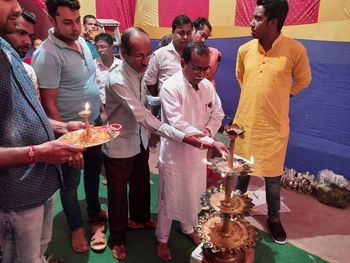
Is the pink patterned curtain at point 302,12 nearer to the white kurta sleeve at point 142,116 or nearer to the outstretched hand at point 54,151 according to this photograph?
the white kurta sleeve at point 142,116

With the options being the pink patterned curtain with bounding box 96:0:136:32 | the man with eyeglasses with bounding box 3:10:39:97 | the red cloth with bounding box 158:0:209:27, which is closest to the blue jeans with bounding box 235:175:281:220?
the man with eyeglasses with bounding box 3:10:39:97

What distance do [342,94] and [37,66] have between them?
3170mm

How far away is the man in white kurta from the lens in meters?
2.24

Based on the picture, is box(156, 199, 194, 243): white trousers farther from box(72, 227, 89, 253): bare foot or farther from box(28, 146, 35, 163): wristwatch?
box(28, 146, 35, 163): wristwatch

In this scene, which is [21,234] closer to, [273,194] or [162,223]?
[162,223]

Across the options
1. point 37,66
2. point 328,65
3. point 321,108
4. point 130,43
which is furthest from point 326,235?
point 37,66

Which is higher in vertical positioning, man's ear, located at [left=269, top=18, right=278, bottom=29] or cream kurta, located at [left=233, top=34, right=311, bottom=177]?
man's ear, located at [left=269, top=18, right=278, bottom=29]

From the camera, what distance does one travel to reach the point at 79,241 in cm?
272

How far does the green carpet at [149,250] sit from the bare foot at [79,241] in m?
0.04

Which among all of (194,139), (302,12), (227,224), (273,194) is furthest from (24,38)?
(302,12)

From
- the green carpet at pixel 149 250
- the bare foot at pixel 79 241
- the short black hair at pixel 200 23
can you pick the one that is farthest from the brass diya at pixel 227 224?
the short black hair at pixel 200 23

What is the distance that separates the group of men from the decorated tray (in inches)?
4.8

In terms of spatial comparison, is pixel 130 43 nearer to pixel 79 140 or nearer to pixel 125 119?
pixel 125 119

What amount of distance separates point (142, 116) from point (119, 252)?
1225 millimetres
